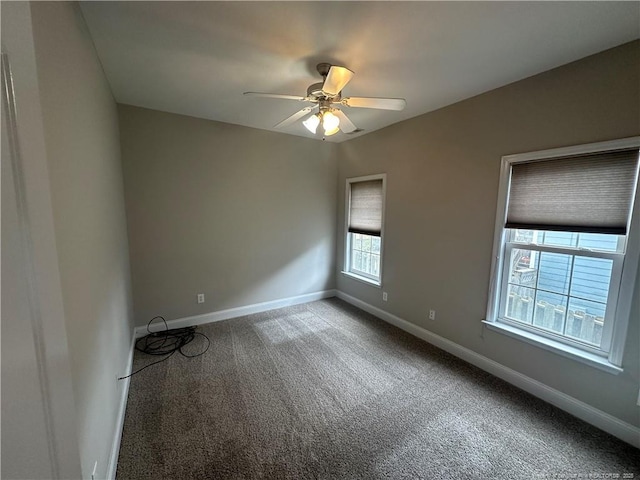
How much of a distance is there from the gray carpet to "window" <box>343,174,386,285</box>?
53.2 inches

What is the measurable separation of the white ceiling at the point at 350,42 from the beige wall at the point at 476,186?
7.6 inches

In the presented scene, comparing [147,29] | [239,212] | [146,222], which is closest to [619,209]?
[147,29]

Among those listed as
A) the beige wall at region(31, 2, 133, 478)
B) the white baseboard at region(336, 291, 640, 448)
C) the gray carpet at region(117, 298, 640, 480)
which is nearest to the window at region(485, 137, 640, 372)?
the white baseboard at region(336, 291, 640, 448)

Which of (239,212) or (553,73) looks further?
(239,212)

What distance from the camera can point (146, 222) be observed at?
2889mm

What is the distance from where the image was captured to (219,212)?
3291 millimetres

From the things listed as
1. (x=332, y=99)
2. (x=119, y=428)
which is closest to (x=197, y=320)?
(x=119, y=428)

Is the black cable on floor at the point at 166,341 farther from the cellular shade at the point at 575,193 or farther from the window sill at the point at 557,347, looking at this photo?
the cellular shade at the point at 575,193

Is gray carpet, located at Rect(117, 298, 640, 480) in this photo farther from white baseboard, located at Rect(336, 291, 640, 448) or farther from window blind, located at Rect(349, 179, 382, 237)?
window blind, located at Rect(349, 179, 382, 237)

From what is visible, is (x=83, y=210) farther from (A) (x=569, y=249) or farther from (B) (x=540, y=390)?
(B) (x=540, y=390)

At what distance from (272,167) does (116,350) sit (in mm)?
2610

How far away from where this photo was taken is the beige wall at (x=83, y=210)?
98 centimetres

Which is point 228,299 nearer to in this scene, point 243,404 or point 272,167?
point 243,404

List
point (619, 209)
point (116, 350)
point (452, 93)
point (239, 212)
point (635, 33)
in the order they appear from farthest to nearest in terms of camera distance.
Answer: point (239, 212), point (452, 93), point (116, 350), point (619, 209), point (635, 33)
